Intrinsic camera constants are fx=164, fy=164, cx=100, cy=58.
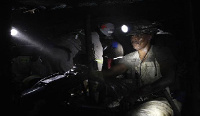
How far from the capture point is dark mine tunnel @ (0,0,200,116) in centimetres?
358

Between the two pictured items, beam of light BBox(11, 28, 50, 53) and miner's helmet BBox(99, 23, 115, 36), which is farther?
beam of light BBox(11, 28, 50, 53)

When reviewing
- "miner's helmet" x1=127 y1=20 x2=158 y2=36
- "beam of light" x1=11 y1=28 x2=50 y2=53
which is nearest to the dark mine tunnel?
"miner's helmet" x1=127 y1=20 x2=158 y2=36

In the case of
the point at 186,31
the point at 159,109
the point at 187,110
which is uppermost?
the point at 186,31

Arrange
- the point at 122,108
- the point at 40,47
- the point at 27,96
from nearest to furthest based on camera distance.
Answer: the point at 27,96 < the point at 122,108 < the point at 40,47

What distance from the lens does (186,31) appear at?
365 centimetres

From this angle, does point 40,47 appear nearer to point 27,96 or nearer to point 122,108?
point 27,96

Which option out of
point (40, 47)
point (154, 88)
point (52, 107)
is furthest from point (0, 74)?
point (40, 47)

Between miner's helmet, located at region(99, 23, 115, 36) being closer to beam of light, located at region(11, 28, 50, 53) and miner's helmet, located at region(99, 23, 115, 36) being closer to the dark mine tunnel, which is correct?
the dark mine tunnel

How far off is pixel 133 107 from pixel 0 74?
3.78 m

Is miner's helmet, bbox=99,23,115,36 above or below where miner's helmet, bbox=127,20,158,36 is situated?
above

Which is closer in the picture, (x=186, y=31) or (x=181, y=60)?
(x=186, y=31)

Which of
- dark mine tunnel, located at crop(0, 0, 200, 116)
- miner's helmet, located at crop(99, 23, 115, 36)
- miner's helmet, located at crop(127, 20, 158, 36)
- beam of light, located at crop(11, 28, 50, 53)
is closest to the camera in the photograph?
dark mine tunnel, located at crop(0, 0, 200, 116)

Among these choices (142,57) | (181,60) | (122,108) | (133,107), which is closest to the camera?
(122,108)

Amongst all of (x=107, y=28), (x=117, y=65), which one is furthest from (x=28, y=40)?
(x=117, y=65)
